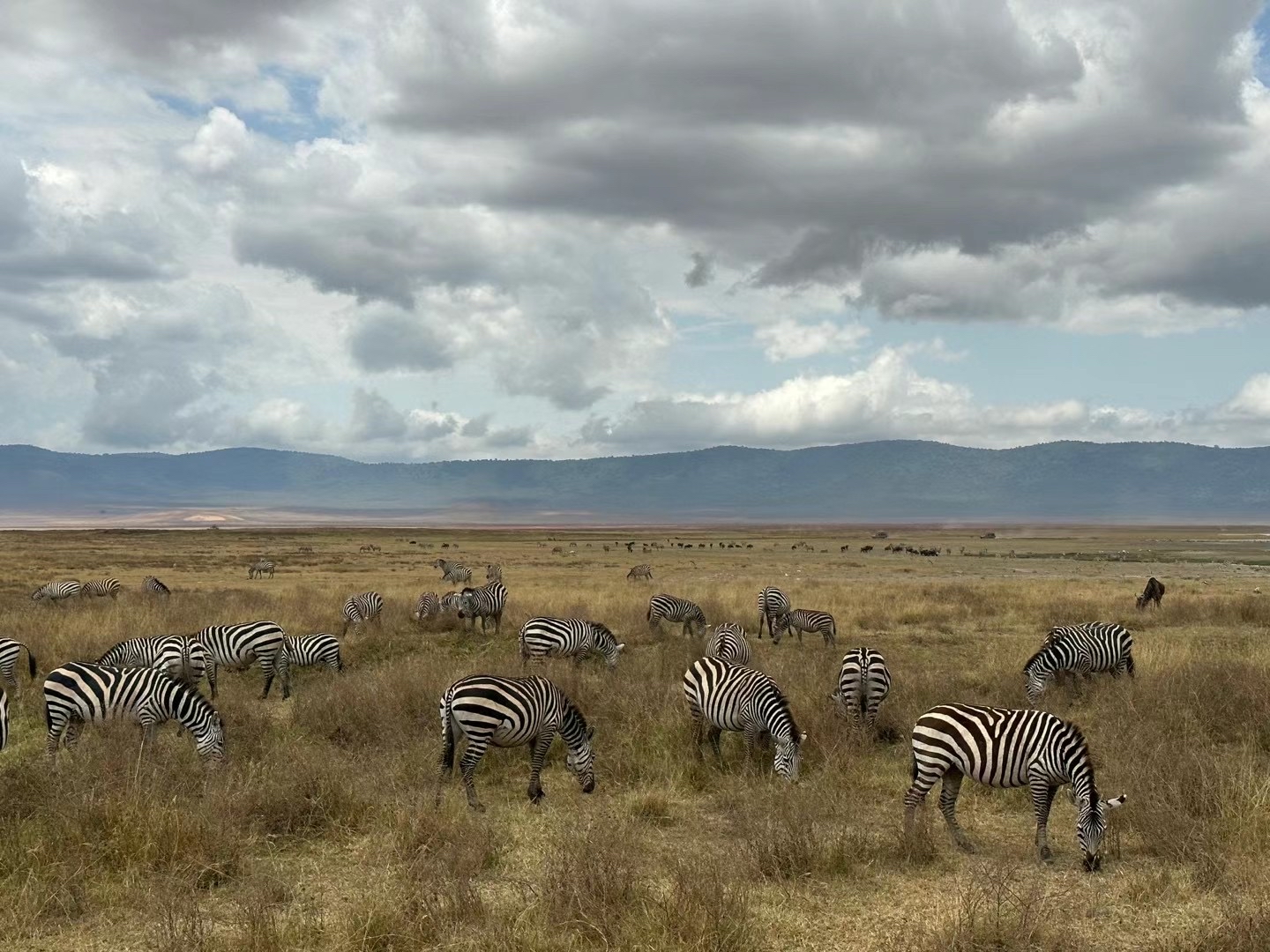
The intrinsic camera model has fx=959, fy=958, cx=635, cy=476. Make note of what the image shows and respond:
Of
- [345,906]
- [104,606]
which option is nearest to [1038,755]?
[345,906]

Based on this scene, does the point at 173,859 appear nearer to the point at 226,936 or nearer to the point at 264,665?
the point at 226,936

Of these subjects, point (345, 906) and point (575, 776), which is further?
point (575, 776)

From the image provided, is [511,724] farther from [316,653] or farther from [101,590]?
[101,590]

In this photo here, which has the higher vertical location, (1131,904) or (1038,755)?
(1038,755)

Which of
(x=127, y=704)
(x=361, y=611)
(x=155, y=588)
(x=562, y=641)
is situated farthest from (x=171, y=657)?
(x=155, y=588)

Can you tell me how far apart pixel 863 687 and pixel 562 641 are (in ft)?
22.9

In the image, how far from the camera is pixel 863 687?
1455 centimetres

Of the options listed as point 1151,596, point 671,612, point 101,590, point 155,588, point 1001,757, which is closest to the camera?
point 1001,757

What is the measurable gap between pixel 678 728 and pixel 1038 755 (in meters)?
5.38

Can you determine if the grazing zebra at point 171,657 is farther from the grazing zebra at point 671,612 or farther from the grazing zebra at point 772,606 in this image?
the grazing zebra at point 772,606

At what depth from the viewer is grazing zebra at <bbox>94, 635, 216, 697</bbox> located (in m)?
17.0

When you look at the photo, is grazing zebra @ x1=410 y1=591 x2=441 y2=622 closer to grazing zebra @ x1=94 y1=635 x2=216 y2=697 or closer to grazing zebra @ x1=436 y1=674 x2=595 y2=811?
grazing zebra @ x1=94 y1=635 x2=216 y2=697

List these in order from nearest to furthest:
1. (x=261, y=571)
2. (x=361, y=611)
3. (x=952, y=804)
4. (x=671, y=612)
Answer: (x=952, y=804) < (x=671, y=612) < (x=361, y=611) < (x=261, y=571)

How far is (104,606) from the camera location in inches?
1158
